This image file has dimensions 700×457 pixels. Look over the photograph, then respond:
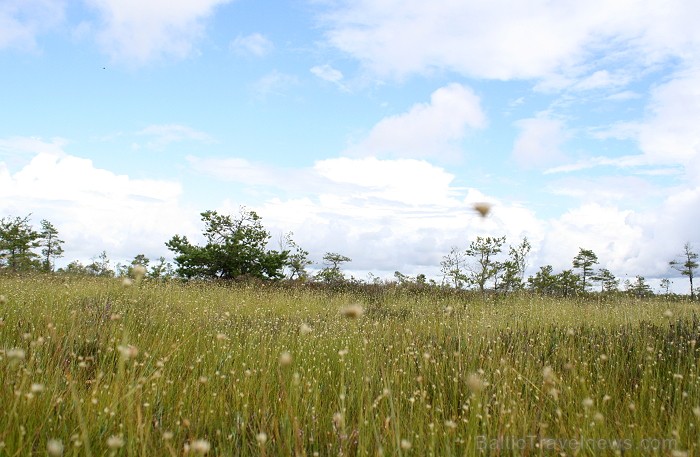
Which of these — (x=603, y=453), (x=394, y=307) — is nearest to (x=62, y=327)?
(x=603, y=453)

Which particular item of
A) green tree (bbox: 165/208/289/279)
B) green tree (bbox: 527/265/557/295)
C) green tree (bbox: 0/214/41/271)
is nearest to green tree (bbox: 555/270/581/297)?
green tree (bbox: 527/265/557/295)

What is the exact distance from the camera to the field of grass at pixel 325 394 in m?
2.94

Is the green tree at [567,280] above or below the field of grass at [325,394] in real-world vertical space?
above

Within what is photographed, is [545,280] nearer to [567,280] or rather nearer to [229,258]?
[567,280]

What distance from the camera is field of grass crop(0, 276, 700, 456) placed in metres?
2.94

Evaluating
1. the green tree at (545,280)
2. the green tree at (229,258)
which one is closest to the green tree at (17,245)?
the green tree at (229,258)

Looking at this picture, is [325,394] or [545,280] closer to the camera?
[325,394]

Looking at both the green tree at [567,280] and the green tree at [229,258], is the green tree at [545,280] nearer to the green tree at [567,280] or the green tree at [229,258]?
the green tree at [567,280]

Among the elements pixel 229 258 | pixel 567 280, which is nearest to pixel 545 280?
pixel 567 280

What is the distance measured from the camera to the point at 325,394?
15.3 ft

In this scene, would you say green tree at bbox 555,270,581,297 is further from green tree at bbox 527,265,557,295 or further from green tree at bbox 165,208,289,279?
green tree at bbox 165,208,289,279

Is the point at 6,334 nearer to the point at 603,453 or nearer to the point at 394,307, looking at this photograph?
the point at 603,453

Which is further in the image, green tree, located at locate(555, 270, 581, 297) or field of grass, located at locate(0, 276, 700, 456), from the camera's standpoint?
green tree, located at locate(555, 270, 581, 297)

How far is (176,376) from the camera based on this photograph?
4.79m
